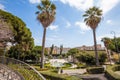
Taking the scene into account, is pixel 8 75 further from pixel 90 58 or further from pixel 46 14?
pixel 90 58

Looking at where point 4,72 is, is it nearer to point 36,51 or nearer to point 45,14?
point 45,14

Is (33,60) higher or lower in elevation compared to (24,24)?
lower

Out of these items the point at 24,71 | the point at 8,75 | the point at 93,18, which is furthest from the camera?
the point at 93,18

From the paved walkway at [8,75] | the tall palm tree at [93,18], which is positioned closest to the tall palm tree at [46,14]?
the tall palm tree at [93,18]

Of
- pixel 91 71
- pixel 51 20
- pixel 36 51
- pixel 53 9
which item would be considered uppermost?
pixel 53 9

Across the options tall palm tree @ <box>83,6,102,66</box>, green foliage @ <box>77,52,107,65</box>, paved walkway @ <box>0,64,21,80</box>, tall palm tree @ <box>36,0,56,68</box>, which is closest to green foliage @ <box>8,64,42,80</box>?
paved walkway @ <box>0,64,21,80</box>

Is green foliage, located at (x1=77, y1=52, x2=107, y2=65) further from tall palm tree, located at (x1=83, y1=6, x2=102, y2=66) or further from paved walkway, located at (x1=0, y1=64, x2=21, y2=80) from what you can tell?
paved walkway, located at (x1=0, y1=64, x2=21, y2=80)

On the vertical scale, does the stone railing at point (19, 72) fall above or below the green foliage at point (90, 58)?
below

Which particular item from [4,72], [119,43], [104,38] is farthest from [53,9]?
[119,43]

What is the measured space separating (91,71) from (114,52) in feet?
136

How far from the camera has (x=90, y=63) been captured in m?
42.2

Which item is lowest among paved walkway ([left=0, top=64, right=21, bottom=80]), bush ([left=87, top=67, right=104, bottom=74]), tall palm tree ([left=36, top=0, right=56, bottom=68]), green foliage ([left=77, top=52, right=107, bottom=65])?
bush ([left=87, top=67, right=104, bottom=74])

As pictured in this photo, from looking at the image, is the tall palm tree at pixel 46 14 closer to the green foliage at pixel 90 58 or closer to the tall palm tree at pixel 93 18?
the tall palm tree at pixel 93 18

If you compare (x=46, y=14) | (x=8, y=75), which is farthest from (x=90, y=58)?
(x=8, y=75)
